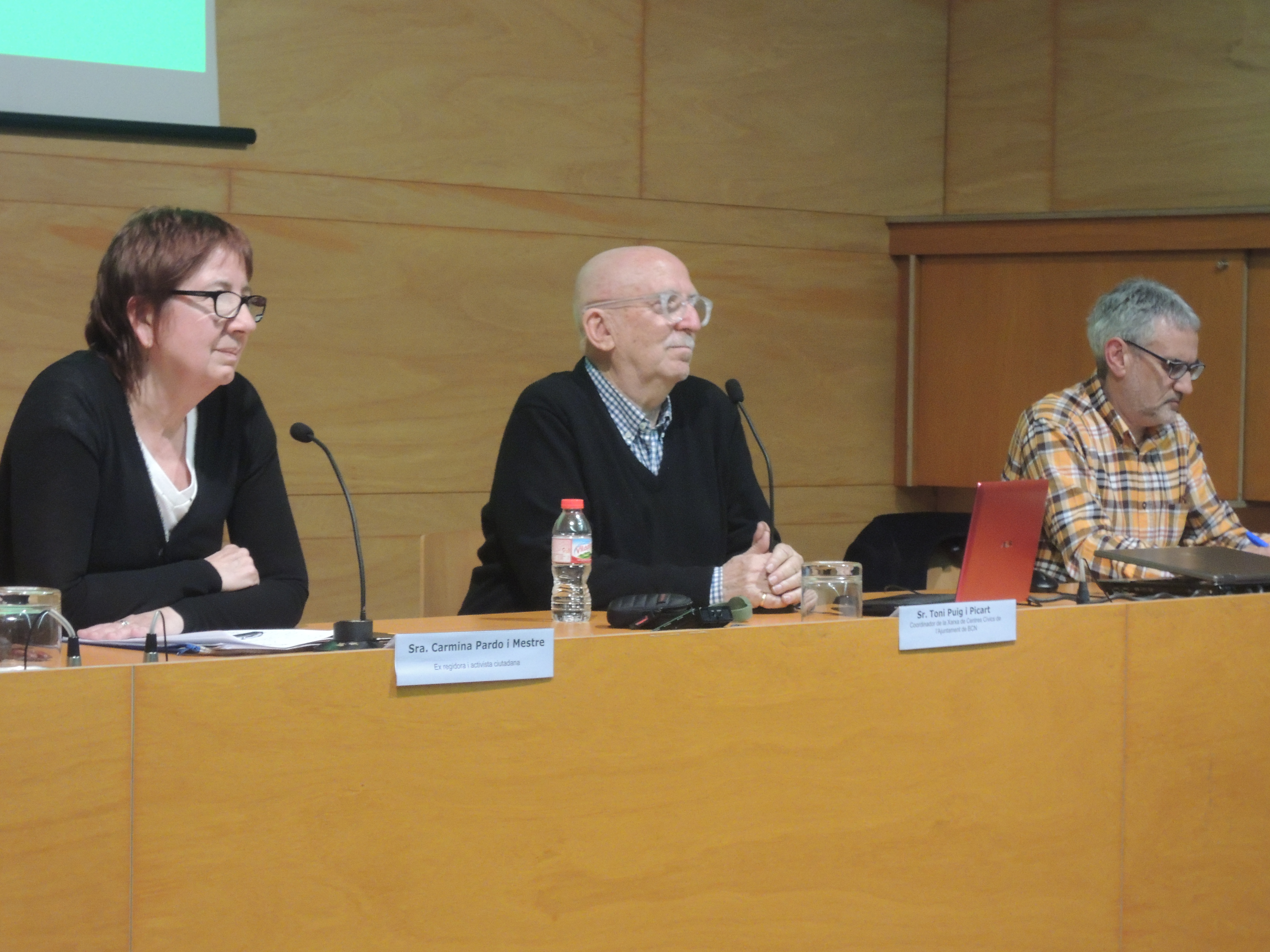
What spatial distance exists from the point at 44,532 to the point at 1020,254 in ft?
10.1

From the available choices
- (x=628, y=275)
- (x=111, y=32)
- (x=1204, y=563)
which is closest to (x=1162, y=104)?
(x=1204, y=563)

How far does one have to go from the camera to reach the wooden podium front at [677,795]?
4.16 feet

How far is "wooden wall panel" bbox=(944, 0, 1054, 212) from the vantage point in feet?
13.9

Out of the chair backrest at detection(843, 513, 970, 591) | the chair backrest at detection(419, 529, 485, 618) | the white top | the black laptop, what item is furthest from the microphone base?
the chair backrest at detection(843, 513, 970, 591)

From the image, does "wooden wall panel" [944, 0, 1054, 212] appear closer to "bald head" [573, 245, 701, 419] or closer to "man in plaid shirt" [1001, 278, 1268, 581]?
"man in plaid shirt" [1001, 278, 1268, 581]

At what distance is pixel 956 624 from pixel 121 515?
119cm

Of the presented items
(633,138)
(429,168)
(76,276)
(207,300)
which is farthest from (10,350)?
(633,138)

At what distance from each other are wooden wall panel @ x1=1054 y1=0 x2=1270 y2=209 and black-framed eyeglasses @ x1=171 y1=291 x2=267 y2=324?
2.93 meters

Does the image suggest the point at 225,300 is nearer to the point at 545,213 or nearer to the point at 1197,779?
the point at 1197,779

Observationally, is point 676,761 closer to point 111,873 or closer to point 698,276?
point 111,873

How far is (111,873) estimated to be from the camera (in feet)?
4.10

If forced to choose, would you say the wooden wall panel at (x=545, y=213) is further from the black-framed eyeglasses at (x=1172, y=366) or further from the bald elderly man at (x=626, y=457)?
the black-framed eyeglasses at (x=1172, y=366)

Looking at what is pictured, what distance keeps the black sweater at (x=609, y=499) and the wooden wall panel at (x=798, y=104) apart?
170 cm

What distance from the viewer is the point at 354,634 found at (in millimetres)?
1531
